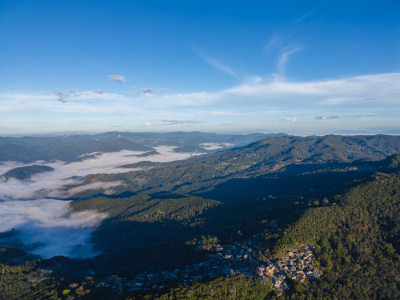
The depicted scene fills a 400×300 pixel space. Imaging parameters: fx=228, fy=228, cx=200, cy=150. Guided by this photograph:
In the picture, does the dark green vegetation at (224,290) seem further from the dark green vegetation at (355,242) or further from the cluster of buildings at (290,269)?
the dark green vegetation at (355,242)

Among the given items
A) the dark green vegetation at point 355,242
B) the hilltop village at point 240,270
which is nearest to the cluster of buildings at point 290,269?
the hilltop village at point 240,270

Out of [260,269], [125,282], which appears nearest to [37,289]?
[125,282]

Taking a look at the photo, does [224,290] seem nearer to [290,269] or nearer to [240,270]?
[240,270]

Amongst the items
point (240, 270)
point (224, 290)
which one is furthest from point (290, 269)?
point (224, 290)

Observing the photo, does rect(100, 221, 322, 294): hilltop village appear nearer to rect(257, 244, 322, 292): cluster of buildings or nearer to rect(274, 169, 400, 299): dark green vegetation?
rect(257, 244, 322, 292): cluster of buildings

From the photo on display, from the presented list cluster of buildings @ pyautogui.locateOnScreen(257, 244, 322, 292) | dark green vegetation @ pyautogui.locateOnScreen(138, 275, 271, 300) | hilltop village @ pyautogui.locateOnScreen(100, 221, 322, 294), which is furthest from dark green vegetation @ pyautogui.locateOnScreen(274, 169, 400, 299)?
dark green vegetation @ pyautogui.locateOnScreen(138, 275, 271, 300)

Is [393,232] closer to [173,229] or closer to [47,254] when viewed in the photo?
[173,229]

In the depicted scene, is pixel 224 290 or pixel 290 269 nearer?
pixel 224 290

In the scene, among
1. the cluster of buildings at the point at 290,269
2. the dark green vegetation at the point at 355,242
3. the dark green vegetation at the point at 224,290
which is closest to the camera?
the dark green vegetation at the point at 224,290
